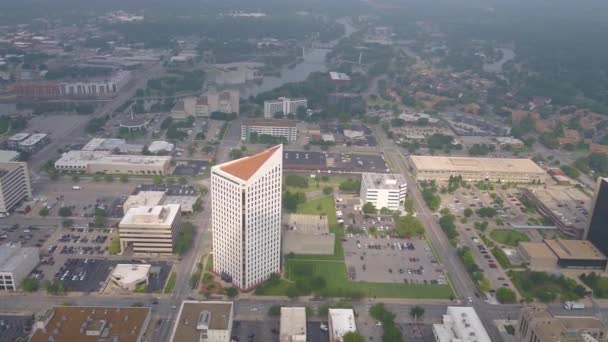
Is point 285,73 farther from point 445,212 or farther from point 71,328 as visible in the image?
point 71,328

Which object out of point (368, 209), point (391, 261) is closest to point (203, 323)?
point (391, 261)

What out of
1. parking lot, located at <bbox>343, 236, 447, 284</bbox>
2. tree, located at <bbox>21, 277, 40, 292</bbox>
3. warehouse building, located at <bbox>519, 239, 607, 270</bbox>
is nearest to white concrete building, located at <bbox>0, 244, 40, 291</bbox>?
tree, located at <bbox>21, 277, 40, 292</bbox>

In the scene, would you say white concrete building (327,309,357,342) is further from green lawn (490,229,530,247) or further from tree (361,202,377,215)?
green lawn (490,229,530,247)

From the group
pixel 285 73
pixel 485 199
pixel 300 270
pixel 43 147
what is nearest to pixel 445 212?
pixel 485 199

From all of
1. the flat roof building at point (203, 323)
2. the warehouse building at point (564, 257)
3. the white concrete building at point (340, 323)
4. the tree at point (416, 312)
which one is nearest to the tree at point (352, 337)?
the white concrete building at point (340, 323)

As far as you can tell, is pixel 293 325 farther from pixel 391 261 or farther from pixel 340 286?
pixel 391 261

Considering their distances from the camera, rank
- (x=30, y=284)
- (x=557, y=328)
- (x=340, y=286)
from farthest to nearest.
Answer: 1. (x=340, y=286)
2. (x=30, y=284)
3. (x=557, y=328)
